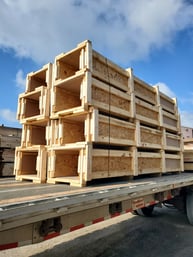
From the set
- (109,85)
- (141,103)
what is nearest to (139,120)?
(141,103)

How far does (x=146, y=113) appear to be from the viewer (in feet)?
16.3

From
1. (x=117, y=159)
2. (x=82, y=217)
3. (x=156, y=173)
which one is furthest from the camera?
(x=156, y=173)

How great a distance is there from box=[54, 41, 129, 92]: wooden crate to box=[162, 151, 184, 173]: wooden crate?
232 centimetres

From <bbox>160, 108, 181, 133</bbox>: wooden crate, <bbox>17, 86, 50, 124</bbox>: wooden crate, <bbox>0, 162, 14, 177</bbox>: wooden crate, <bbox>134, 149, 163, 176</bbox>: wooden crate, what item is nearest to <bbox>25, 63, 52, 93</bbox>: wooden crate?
<bbox>17, 86, 50, 124</bbox>: wooden crate

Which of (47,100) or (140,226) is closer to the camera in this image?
(47,100)

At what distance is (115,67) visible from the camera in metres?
4.27

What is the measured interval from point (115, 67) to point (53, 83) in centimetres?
138

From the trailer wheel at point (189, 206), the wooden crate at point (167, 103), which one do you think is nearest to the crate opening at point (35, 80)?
the wooden crate at point (167, 103)

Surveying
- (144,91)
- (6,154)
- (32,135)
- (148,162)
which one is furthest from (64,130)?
(144,91)

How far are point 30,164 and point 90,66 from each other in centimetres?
255

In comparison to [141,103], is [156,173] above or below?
below

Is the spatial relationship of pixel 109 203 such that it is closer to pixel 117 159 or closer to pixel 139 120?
pixel 117 159

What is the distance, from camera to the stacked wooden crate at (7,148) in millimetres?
4914

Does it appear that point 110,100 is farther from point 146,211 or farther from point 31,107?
point 146,211
